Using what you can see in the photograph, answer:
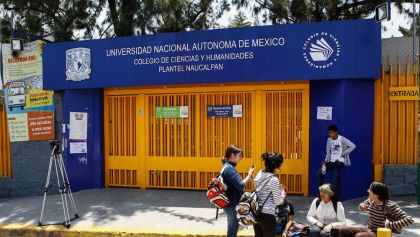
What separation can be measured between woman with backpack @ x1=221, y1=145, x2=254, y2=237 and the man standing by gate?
2.87 meters

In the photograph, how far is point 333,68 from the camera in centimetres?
789

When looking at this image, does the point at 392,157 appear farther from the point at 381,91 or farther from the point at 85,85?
the point at 85,85

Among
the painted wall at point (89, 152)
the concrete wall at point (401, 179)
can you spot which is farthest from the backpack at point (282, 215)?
the painted wall at point (89, 152)

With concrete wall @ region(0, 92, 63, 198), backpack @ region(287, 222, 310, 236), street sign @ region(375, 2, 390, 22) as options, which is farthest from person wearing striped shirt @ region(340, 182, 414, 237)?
concrete wall @ region(0, 92, 63, 198)

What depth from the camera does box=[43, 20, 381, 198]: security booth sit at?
26.3ft

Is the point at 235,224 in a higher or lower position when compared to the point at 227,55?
lower

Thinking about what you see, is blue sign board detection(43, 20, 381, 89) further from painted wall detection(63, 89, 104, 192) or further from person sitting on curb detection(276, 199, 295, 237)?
person sitting on curb detection(276, 199, 295, 237)

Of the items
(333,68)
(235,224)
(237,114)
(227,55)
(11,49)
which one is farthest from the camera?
(11,49)

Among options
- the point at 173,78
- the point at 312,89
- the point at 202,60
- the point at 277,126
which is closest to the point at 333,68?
the point at 312,89

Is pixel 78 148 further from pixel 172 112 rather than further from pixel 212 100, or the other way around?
pixel 212 100

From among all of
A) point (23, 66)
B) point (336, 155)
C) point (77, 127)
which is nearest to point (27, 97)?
point (23, 66)

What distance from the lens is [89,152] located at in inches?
390

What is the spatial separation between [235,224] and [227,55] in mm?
4102

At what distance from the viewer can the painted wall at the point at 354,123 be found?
8.00m
